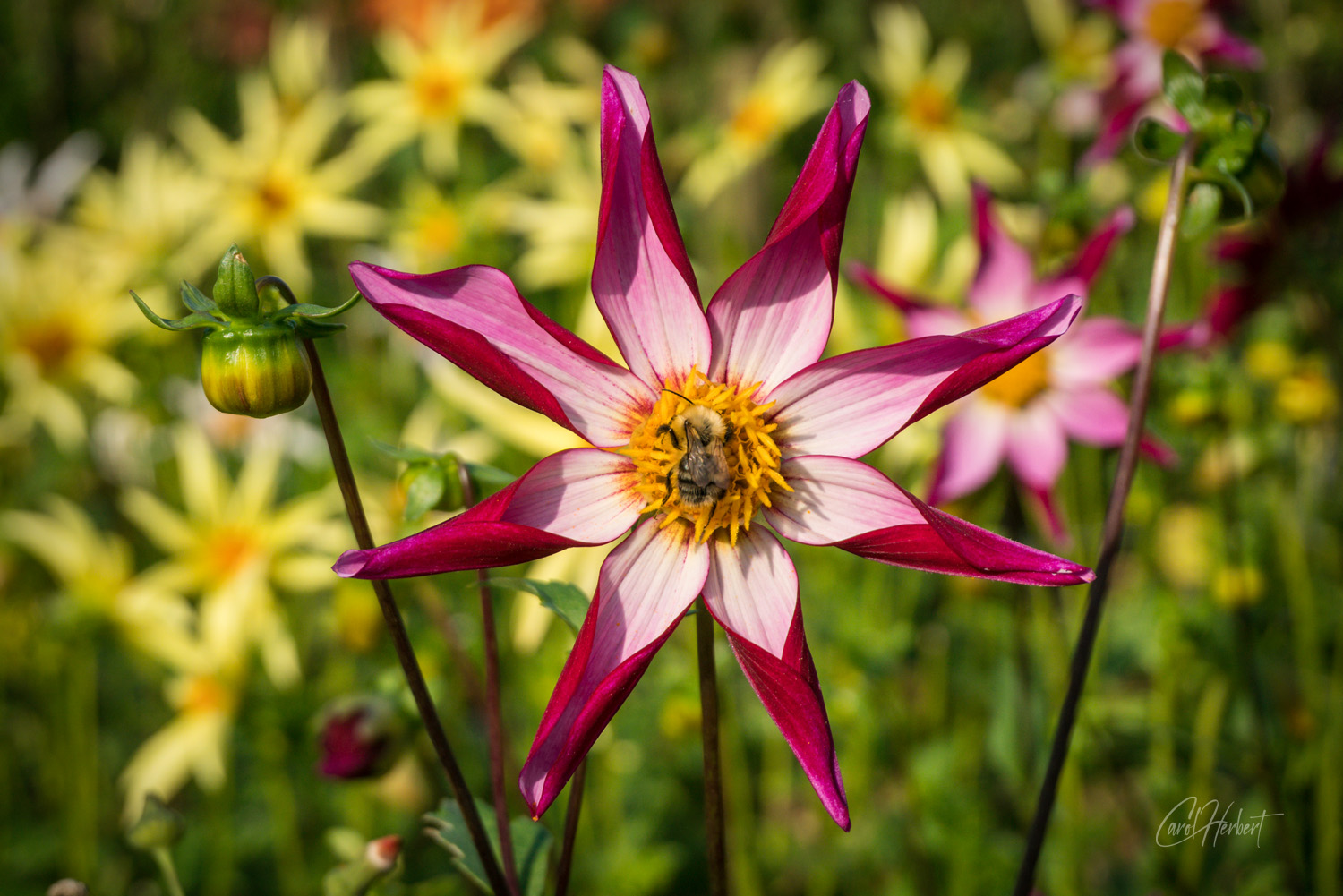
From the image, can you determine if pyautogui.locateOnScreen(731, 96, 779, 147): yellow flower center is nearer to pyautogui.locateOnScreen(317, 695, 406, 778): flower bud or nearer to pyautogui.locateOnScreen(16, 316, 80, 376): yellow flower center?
pyautogui.locateOnScreen(16, 316, 80, 376): yellow flower center

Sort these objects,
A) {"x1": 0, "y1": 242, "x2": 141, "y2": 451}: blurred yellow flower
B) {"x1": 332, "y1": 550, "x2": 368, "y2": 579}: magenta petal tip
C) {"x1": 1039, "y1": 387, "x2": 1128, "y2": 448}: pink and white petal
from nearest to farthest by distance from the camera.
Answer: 1. {"x1": 332, "y1": 550, "x2": 368, "y2": 579}: magenta petal tip
2. {"x1": 1039, "y1": 387, "x2": 1128, "y2": 448}: pink and white petal
3. {"x1": 0, "y1": 242, "x2": 141, "y2": 451}: blurred yellow flower

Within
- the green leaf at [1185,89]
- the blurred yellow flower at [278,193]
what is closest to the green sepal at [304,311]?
the green leaf at [1185,89]

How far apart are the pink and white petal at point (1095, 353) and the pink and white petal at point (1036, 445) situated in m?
0.05

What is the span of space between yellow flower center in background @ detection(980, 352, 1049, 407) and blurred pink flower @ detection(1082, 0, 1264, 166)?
1.27 ft

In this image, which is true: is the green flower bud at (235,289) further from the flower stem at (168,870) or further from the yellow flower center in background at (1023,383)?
the yellow flower center in background at (1023,383)

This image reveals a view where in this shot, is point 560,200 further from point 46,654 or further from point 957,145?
point 46,654

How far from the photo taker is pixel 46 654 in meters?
1.61

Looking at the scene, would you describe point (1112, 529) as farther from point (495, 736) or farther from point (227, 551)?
point (227, 551)

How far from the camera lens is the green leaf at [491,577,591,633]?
0.53 m

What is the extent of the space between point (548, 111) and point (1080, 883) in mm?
1765

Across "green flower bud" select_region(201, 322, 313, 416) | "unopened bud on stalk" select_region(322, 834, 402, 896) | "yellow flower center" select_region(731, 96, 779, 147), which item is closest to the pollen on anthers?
"green flower bud" select_region(201, 322, 313, 416)

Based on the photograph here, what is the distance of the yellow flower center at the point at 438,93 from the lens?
2.31 m

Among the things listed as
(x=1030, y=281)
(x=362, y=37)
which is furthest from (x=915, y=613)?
(x=362, y=37)

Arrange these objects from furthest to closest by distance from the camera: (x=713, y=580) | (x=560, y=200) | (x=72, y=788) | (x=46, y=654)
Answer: (x=560, y=200) → (x=46, y=654) → (x=72, y=788) → (x=713, y=580)
